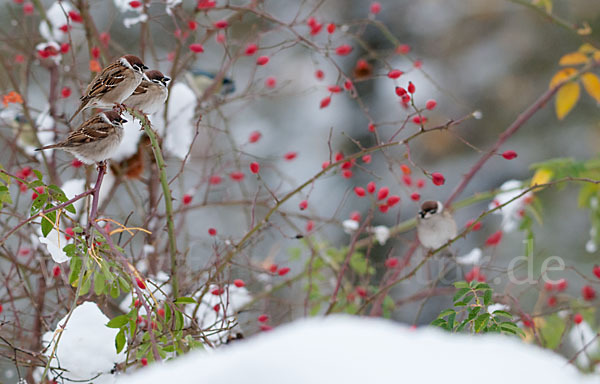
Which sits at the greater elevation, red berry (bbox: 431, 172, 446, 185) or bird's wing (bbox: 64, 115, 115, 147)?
bird's wing (bbox: 64, 115, 115, 147)

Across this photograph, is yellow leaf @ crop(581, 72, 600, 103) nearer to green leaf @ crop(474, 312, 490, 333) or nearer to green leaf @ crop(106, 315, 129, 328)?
green leaf @ crop(474, 312, 490, 333)

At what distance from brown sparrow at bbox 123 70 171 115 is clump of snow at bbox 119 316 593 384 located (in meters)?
0.59

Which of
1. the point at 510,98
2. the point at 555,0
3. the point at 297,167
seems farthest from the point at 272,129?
the point at 555,0

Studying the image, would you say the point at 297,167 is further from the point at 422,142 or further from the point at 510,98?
the point at 510,98

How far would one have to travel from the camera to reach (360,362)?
32 centimetres

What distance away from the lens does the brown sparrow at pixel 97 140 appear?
844mm

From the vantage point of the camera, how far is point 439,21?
3707 mm

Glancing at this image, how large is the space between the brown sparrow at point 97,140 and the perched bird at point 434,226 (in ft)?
2.65

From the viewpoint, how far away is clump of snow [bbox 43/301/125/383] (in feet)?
2.31

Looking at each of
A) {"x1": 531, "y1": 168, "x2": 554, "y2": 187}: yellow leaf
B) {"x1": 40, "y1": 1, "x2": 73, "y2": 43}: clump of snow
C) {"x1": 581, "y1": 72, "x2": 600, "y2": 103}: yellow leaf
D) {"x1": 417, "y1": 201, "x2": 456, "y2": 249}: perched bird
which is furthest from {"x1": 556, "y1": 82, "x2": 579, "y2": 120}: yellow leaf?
{"x1": 40, "y1": 1, "x2": 73, "y2": 43}: clump of snow

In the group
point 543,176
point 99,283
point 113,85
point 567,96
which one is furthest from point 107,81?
point 567,96

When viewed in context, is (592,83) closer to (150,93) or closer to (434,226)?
(434,226)

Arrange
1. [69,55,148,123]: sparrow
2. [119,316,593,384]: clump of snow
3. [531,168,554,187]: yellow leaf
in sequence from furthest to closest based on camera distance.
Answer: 1. [531,168,554,187]: yellow leaf
2. [69,55,148,123]: sparrow
3. [119,316,593,384]: clump of snow

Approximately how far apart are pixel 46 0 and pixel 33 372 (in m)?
2.77
